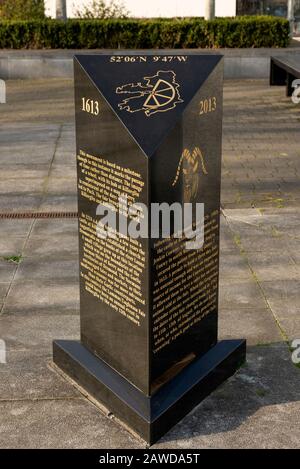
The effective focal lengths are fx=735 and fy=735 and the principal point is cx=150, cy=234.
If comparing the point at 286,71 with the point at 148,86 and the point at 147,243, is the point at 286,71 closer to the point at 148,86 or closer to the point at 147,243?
the point at 148,86

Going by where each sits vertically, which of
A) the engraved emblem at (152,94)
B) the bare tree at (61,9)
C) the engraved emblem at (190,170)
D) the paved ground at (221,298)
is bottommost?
the paved ground at (221,298)

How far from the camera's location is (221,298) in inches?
272

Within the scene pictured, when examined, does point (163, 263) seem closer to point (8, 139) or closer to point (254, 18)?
point (8, 139)

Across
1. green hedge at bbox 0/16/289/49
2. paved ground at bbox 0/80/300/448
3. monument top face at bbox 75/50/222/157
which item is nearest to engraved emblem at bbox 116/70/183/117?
monument top face at bbox 75/50/222/157

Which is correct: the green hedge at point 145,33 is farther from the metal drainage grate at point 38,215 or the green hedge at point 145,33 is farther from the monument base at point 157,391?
the monument base at point 157,391

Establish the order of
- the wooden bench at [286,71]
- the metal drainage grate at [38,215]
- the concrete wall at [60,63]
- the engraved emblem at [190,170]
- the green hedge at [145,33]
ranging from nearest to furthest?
the engraved emblem at [190,170], the metal drainage grate at [38,215], the wooden bench at [286,71], the concrete wall at [60,63], the green hedge at [145,33]

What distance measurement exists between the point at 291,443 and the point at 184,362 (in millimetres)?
930

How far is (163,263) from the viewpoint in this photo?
4.70 meters

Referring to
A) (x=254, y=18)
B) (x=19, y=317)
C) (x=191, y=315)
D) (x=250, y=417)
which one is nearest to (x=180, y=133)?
(x=191, y=315)

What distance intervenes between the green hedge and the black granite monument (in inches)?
658

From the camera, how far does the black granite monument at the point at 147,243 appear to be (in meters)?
4.49

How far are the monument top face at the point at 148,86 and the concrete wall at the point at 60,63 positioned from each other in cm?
1567

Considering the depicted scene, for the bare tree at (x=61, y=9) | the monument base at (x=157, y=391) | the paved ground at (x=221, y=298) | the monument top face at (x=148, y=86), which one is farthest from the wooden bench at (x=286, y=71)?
the monument top face at (x=148, y=86)

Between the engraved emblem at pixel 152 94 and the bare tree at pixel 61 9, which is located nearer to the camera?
the engraved emblem at pixel 152 94
